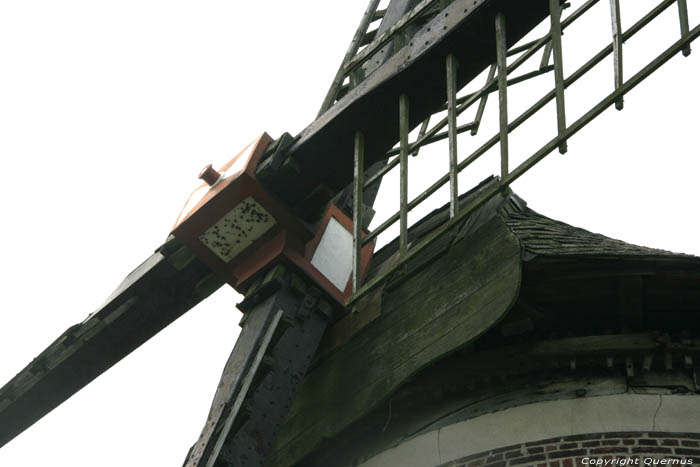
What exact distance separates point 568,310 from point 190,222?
2736mm

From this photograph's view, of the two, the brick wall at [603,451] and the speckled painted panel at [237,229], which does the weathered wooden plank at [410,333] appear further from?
the speckled painted panel at [237,229]

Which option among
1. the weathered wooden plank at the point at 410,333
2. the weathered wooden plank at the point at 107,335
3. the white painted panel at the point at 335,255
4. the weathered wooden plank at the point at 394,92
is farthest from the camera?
the weathered wooden plank at the point at 107,335

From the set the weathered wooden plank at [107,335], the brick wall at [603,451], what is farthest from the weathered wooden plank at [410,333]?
the weathered wooden plank at [107,335]

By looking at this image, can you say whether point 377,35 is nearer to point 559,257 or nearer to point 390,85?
point 390,85

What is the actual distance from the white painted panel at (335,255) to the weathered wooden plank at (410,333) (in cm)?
54

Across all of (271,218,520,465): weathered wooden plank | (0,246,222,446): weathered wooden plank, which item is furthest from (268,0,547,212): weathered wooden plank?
(0,246,222,446): weathered wooden plank

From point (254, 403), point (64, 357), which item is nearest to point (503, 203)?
point (254, 403)

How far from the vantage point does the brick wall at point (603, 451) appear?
6.78m

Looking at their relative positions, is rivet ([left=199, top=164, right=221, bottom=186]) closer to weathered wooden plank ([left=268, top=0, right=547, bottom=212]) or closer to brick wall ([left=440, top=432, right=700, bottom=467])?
weathered wooden plank ([left=268, top=0, right=547, bottom=212])

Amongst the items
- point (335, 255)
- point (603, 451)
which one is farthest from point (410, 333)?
point (603, 451)

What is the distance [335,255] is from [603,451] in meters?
2.66

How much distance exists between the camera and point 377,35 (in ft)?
33.4

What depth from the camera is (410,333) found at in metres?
7.97

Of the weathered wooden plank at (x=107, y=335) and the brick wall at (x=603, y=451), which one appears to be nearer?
the brick wall at (x=603, y=451)
